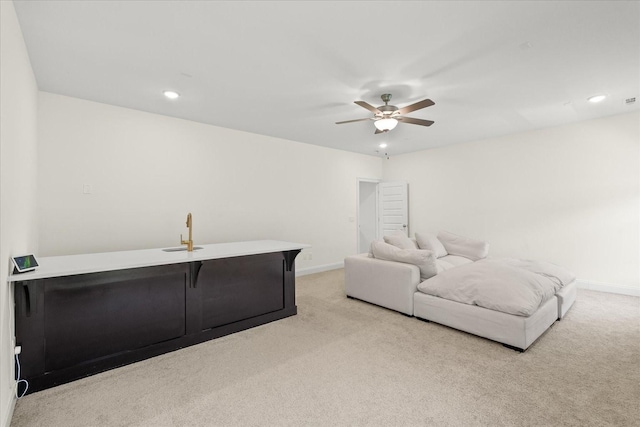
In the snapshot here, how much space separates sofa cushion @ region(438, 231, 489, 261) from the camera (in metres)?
4.56

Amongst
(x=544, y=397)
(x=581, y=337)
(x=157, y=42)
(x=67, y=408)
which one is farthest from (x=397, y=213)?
(x=67, y=408)

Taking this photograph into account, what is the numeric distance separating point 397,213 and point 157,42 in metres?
5.68

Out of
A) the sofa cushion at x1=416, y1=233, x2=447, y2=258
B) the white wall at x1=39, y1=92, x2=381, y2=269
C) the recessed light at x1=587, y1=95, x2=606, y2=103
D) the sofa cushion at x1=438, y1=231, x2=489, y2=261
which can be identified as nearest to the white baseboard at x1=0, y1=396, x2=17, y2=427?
the white wall at x1=39, y1=92, x2=381, y2=269

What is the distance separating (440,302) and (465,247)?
199 cm

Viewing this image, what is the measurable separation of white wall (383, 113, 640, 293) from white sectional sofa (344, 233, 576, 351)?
3.72ft

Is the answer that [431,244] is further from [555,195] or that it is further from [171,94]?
[171,94]

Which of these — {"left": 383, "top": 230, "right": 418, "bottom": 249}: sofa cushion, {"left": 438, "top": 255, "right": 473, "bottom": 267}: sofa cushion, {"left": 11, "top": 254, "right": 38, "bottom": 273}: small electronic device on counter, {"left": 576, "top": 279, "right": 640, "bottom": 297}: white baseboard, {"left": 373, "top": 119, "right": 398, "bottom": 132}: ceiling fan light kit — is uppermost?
{"left": 373, "top": 119, "right": 398, "bottom": 132}: ceiling fan light kit

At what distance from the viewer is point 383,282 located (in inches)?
142

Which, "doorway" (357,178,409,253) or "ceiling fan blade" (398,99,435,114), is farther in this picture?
"doorway" (357,178,409,253)

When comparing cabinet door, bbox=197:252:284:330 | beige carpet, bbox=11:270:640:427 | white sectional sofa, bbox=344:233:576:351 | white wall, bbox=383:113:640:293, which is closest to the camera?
beige carpet, bbox=11:270:640:427

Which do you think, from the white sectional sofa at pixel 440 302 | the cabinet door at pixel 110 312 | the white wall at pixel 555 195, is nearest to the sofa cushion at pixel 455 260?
the white sectional sofa at pixel 440 302

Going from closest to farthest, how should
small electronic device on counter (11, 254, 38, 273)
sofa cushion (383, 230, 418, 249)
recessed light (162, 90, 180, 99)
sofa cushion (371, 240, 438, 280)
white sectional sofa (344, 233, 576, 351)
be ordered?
1. small electronic device on counter (11, 254, 38, 273)
2. white sectional sofa (344, 233, 576, 351)
3. recessed light (162, 90, 180, 99)
4. sofa cushion (371, 240, 438, 280)
5. sofa cushion (383, 230, 418, 249)

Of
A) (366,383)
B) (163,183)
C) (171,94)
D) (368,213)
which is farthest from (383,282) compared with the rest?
(368,213)

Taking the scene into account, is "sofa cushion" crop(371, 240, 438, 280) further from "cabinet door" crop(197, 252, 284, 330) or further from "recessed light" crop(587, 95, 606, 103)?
"recessed light" crop(587, 95, 606, 103)
